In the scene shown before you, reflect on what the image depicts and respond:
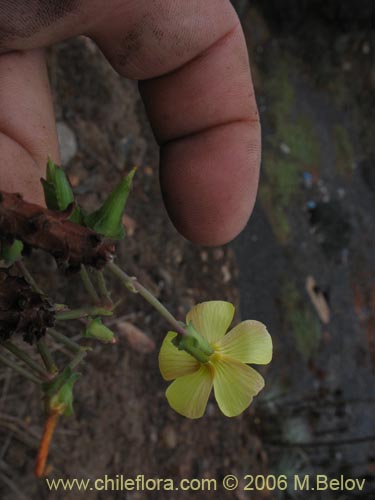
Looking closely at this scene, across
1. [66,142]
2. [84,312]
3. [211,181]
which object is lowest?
[66,142]

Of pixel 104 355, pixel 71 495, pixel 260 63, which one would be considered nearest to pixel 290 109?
pixel 260 63

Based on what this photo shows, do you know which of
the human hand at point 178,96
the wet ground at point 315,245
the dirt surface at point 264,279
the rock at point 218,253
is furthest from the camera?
the wet ground at point 315,245

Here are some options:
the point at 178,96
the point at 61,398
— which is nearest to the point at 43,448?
the point at 61,398

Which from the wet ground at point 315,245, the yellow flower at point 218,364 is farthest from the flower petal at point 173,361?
the wet ground at point 315,245

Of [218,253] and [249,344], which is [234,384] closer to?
[249,344]

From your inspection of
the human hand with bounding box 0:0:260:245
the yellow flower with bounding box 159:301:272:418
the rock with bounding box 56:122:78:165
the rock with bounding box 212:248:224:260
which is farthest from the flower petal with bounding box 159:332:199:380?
the rock with bounding box 212:248:224:260

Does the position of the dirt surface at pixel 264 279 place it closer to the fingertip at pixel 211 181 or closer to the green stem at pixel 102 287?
the fingertip at pixel 211 181
